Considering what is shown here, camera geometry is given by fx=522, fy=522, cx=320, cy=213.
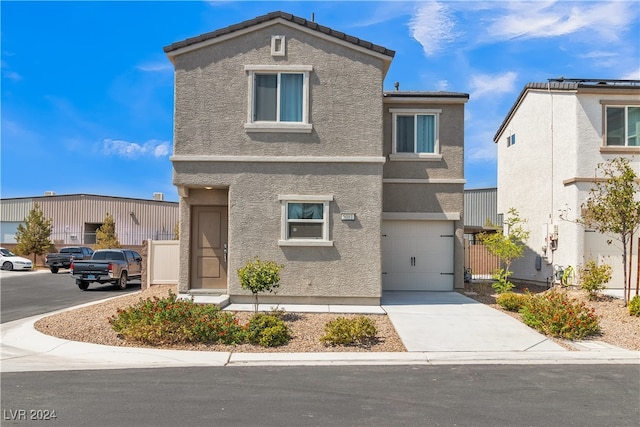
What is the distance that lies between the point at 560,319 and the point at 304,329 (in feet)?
17.2

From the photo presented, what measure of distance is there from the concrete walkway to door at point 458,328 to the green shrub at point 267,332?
2.36 m

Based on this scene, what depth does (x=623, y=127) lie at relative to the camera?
1717 centimetres

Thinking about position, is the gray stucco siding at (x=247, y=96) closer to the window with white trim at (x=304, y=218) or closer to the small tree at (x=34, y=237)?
the window with white trim at (x=304, y=218)

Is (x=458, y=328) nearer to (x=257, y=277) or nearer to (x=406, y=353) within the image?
(x=406, y=353)

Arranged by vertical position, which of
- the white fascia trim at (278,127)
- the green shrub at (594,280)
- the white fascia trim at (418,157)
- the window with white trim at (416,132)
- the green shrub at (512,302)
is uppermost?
the window with white trim at (416,132)

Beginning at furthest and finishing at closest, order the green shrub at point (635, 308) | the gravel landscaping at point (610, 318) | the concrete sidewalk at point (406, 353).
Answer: the green shrub at point (635, 308) → the gravel landscaping at point (610, 318) → the concrete sidewalk at point (406, 353)

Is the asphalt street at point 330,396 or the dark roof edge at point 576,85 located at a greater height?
the dark roof edge at point 576,85

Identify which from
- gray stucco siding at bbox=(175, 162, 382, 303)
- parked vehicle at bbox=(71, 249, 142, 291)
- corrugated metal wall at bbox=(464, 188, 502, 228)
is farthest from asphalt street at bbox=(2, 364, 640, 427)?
corrugated metal wall at bbox=(464, 188, 502, 228)

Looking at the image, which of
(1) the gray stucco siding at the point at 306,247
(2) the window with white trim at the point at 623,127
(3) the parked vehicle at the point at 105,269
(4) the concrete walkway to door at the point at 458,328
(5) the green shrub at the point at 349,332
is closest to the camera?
(5) the green shrub at the point at 349,332

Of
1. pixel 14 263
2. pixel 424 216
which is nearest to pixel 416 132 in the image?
pixel 424 216

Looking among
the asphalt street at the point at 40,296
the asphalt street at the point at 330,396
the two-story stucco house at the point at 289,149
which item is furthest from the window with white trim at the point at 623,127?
the asphalt street at the point at 40,296

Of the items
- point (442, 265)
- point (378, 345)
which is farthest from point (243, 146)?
point (442, 265)

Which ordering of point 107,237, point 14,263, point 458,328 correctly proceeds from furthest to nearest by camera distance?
point 107,237 → point 14,263 → point 458,328

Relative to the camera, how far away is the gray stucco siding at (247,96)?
13.5 meters
